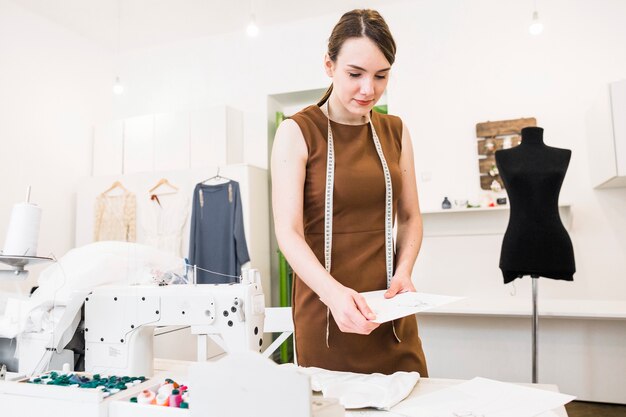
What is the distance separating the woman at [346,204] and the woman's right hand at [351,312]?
13 centimetres

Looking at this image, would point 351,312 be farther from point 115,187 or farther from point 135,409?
point 115,187

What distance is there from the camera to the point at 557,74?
3432 mm

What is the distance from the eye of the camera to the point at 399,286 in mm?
1086

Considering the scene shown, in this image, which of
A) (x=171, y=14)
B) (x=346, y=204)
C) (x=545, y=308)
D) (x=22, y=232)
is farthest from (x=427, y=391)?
(x=171, y=14)

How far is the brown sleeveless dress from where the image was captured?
3.72 ft

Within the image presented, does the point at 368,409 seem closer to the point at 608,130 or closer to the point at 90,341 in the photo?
the point at 90,341

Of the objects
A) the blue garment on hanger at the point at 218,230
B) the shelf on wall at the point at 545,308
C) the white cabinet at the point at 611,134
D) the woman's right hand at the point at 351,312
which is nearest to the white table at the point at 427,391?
the woman's right hand at the point at 351,312

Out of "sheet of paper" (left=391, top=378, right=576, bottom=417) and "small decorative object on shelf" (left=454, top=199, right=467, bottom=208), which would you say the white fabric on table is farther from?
"small decorative object on shelf" (left=454, top=199, right=467, bottom=208)

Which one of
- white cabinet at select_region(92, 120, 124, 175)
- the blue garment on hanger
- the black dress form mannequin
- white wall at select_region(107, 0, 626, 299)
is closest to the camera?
the black dress form mannequin

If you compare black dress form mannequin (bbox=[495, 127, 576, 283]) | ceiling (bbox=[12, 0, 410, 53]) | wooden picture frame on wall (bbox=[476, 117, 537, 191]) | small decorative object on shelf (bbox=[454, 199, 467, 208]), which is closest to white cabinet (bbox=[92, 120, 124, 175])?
ceiling (bbox=[12, 0, 410, 53])

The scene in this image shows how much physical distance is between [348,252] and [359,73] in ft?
1.36

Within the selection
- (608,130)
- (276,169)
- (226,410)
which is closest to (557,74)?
(608,130)

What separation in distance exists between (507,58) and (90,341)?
342 cm

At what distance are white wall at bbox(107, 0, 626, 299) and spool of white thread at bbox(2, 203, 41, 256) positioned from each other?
2.91 metres
